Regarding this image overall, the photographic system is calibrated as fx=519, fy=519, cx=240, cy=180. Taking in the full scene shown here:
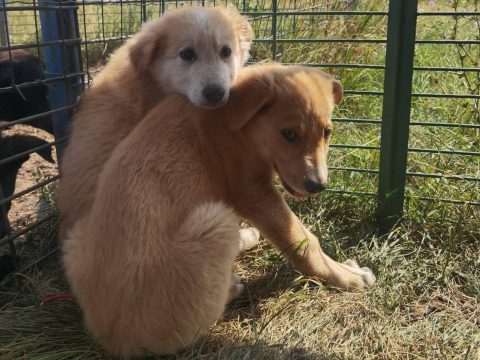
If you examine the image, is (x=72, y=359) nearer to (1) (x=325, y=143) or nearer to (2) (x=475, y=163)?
(1) (x=325, y=143)

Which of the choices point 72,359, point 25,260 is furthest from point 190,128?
point 25,260

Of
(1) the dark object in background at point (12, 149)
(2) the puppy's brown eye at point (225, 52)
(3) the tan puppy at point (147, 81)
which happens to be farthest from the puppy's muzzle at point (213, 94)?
(1) the dark object in background at point (12, 149)

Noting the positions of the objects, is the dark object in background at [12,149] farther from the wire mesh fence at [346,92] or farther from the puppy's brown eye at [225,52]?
the puppy's brown eye at [225,52]

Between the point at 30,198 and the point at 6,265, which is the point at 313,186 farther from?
the point at 30,198

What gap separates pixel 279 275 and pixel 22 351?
155cm

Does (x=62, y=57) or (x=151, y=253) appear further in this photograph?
(x=62, y=57)

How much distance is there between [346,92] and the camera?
4.07 meters

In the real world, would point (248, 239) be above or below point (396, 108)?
below

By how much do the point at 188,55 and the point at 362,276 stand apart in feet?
6.33

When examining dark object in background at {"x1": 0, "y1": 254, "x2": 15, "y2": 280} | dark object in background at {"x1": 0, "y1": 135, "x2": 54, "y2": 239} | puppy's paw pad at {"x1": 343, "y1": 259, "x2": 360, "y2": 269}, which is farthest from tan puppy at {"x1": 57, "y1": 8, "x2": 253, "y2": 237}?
puppy's paw pad at {"x1": 343, "y1": 259, "x2": 360, "y2": 269}

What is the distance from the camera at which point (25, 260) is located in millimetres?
3547

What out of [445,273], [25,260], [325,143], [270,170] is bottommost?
[25,260]

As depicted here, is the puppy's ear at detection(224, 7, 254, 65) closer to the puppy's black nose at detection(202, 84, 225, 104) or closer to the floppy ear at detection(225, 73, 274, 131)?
the puppy's black nose at detection(202, 84, 225, 104)

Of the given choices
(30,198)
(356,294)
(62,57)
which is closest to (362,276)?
(356,294)
